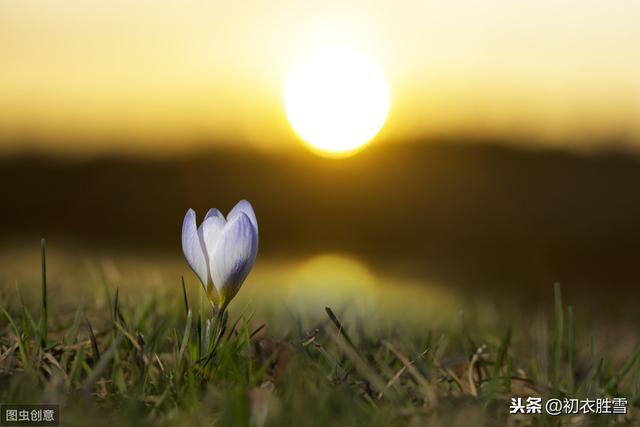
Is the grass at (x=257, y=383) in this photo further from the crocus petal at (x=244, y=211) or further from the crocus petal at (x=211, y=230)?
the crocus petal at (x=244, y=211)

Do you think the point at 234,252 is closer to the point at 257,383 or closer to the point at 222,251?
the point at 222,251

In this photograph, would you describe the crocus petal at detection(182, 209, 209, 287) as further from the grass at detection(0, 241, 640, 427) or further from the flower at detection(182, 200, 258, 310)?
the grass at detection(0, 241, 640, 427)

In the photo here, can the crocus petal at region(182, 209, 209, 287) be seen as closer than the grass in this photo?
No

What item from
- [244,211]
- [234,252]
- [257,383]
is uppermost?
[244,211]

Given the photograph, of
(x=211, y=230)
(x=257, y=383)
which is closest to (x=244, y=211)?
(x=211, y=230)

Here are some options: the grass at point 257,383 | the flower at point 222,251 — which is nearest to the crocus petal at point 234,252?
the flower at point 222,251

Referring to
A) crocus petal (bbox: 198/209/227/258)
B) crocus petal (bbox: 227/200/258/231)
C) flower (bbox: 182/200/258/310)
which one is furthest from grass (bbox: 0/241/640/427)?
crocus petal (bbox: 227/200/258/231)
